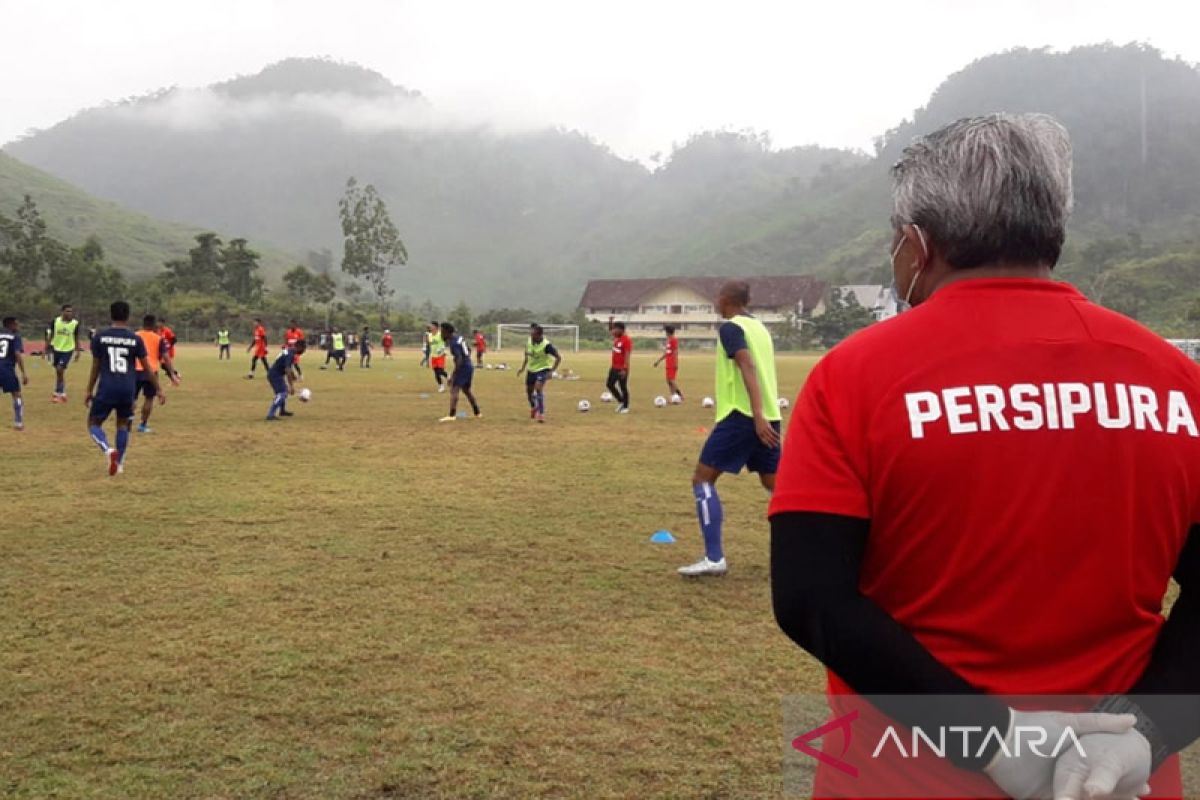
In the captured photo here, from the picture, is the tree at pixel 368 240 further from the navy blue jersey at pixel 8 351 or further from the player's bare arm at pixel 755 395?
the player's bare arm at pixel 755 395

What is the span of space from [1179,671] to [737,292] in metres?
4.94

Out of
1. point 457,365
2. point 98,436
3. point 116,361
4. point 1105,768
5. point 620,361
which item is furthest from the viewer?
point 620,361

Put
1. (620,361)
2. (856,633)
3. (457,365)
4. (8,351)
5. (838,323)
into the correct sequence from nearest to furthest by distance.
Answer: (856,633) < (8,351) < (457,365) < (620,361) < (838,323)

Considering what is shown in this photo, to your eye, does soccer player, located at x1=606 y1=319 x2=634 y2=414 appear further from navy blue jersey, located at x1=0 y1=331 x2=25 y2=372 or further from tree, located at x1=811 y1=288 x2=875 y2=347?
tree, located at x1=811 y1=288 x2=875 y2=347

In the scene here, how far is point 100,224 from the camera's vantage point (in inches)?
5507

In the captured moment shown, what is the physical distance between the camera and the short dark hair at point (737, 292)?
6.30 metres

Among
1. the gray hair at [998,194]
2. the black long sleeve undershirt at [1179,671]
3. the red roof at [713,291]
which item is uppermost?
the red roof at [713,291]

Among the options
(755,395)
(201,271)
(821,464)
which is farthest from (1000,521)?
(201,271)

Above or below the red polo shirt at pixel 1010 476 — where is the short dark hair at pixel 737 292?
above

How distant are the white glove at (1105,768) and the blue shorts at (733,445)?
4.85 m

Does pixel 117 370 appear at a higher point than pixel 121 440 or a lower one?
higher

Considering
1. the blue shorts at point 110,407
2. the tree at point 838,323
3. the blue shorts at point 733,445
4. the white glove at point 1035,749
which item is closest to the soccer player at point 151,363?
the blue shorts at point 110,407

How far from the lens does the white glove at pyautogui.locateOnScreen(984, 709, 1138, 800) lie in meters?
1.45

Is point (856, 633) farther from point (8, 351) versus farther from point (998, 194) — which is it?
point (8, 351)
